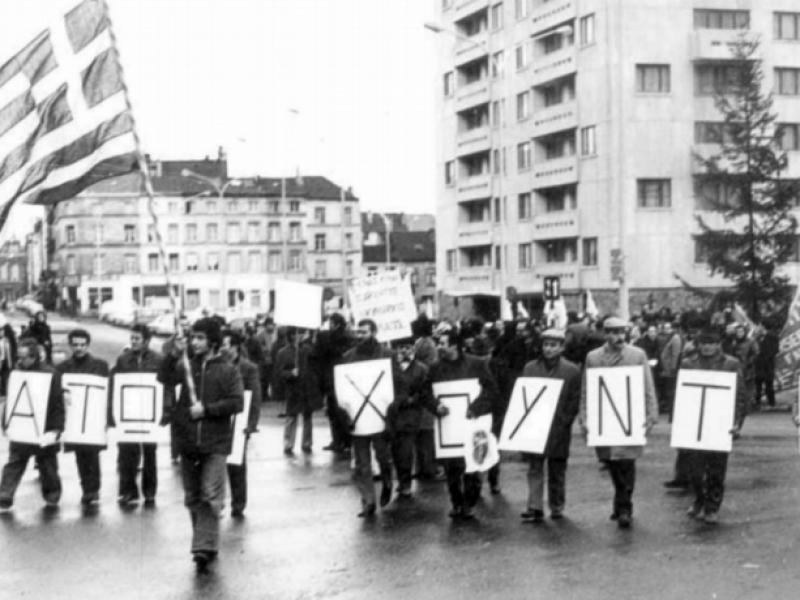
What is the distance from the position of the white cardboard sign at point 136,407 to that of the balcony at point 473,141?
61.8m

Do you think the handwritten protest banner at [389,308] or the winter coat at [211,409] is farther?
the handwritten protest banner at [389,308]

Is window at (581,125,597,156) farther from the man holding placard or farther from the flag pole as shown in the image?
the flag pole

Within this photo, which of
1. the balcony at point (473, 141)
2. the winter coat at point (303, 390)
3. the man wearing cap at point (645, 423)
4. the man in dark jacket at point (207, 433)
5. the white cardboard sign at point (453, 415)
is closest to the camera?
the man in dark jacket at point (207, 433)

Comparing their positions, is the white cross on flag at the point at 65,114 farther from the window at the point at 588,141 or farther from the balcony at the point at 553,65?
the balcony at the point at 553,65

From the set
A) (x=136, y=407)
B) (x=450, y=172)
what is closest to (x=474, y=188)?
(x=450, y=172)

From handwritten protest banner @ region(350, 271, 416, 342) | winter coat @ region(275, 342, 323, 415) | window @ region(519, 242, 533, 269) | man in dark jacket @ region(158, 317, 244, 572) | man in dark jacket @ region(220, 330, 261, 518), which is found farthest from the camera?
window @ region(519, 242, 533, 269)

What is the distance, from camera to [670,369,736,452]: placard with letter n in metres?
13.3

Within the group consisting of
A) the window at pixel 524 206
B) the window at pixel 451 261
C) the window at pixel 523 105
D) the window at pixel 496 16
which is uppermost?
the window at pixel 496 16

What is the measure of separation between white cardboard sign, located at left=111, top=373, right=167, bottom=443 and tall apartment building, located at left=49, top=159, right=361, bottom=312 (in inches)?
4092

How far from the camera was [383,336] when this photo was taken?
799 inches

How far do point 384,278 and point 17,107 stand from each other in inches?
408

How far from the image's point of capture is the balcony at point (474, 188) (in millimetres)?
78312

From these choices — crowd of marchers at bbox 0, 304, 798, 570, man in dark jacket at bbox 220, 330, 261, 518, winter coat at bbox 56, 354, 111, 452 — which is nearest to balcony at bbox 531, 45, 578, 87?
crowd of marchers at bbox 0, 304, 798, 570

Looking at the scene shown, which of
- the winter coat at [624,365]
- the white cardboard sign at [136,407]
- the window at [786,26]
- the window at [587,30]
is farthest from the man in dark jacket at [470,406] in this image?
the window at [786,26]
